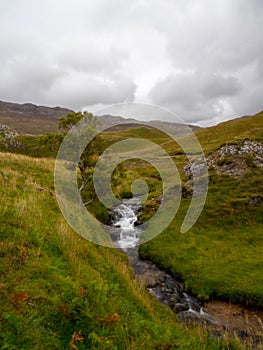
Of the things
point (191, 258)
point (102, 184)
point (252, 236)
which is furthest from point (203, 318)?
point (102, 184)

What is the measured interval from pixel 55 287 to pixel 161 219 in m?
17.5

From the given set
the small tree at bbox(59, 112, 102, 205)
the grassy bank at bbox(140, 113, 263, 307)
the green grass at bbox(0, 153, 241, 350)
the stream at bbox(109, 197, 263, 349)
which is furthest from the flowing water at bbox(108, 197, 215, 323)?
the small tree at bbox(59, 112, 102, 205)

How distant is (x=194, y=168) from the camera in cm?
3309

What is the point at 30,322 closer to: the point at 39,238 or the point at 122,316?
the point at 122,316

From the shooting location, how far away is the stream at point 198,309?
12.2 metres

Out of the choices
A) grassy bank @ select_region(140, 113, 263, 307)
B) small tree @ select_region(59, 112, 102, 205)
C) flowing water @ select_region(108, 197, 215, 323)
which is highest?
small tree @ select_region(59, 112, 102, 205)

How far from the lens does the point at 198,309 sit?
14.3 m

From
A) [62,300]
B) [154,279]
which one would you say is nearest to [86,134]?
[154,279]

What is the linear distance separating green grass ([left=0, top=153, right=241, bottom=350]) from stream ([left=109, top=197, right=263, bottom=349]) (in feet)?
7.61

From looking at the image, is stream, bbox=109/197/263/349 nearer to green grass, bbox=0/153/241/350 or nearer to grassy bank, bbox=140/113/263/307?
grassy bank, bbox=140/113/263/307

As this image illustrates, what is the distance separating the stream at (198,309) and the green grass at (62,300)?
2.32 meters

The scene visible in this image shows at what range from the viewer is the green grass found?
5652mm

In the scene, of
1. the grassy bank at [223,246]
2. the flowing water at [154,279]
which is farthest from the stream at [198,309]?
the grassy bank at [223,246]

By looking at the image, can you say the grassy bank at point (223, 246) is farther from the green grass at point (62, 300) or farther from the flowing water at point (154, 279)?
the green grass at point (62, 300)
